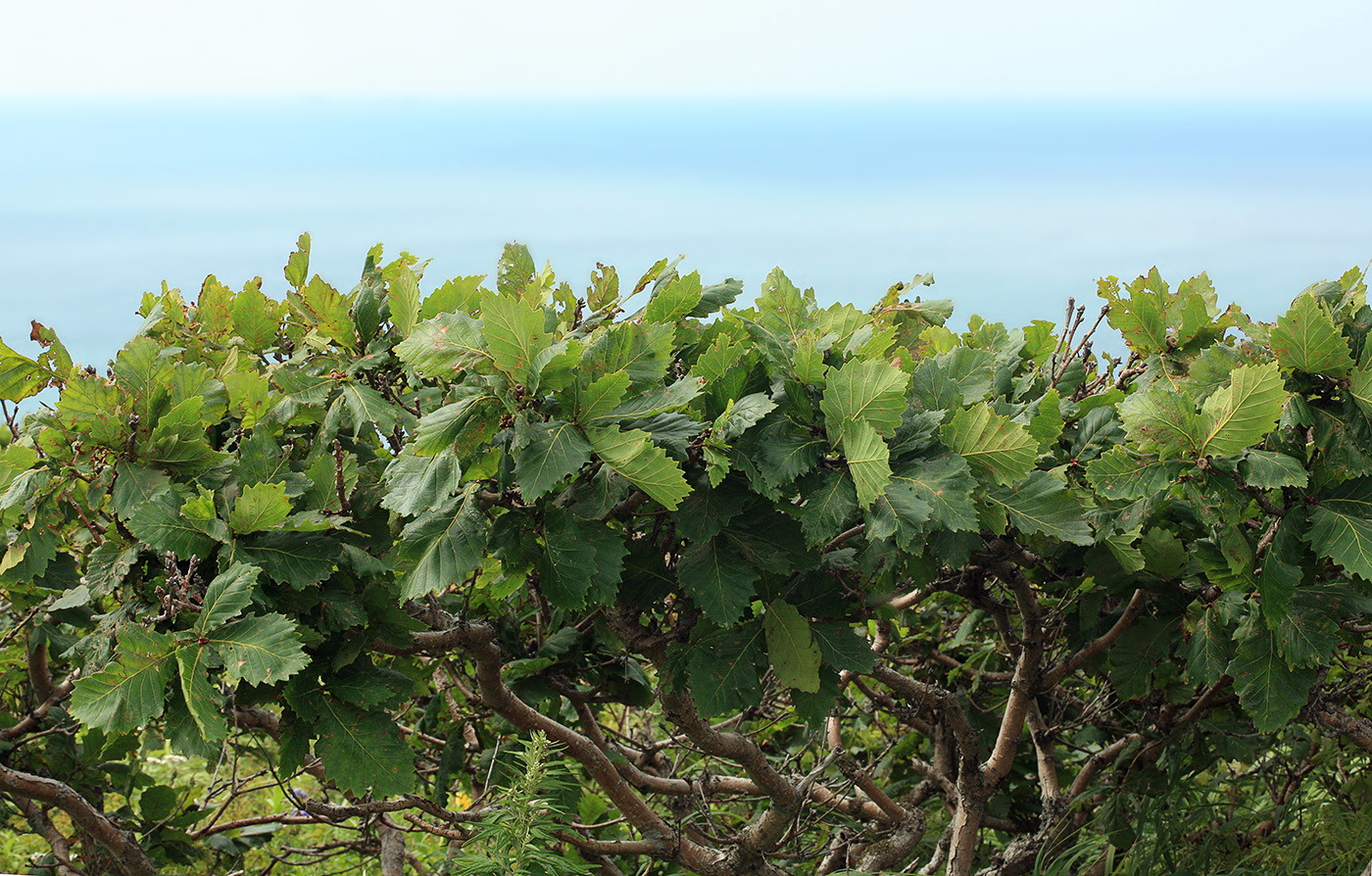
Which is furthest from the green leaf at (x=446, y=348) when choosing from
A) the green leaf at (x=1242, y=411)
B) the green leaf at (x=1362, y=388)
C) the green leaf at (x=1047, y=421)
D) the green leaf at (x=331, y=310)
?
the green leaf at (x=1362, y=388)

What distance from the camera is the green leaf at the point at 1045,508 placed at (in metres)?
1.85

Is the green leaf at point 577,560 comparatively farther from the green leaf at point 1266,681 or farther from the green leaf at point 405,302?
the green leaf at point 1266,681

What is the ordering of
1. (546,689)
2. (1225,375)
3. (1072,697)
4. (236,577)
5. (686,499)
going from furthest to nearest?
1. (1072,697)
2. (546,689)
3. (1225,375)
4. (686,499)
5. (236,577)

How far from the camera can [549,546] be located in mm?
1799

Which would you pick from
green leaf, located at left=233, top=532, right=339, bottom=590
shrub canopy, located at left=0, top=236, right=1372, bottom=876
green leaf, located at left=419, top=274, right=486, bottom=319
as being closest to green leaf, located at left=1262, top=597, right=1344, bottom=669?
shrub canopy, located at left=0, top=236, right=1372, bottom=876

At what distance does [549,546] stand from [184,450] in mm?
681

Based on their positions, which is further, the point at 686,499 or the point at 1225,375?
the point at 1225,375

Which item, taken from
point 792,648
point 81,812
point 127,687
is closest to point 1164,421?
point 792,648

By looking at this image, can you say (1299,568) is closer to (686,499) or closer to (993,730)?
(686,499)

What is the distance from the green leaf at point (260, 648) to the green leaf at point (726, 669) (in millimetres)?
695

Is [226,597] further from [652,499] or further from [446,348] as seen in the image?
[652,499]

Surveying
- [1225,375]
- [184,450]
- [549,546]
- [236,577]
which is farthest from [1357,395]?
[184,450]

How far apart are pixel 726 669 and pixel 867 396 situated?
0.62 metres

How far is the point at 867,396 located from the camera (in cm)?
172
